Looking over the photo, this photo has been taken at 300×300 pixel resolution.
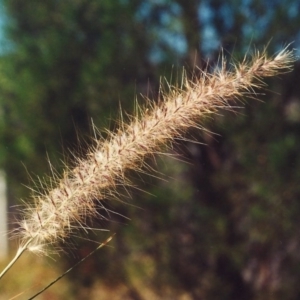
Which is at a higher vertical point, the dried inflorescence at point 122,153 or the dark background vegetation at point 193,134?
the dried inflorescence at point 122,153

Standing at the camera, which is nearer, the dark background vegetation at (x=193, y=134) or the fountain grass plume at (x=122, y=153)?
the fountain grass plume at (x=122, y=153)

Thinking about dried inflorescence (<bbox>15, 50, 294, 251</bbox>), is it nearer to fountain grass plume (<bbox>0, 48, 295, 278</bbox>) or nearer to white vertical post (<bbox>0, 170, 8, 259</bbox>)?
fountain grass plume (<bbox>0, 48, 295, 278</bbox>)

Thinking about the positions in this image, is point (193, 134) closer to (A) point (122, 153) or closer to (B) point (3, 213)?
(B) point (3, 213)

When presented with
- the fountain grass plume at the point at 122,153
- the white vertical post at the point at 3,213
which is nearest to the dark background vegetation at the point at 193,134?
the white vertical post at the point at 3,213

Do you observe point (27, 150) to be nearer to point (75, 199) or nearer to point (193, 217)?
point (193, 217)

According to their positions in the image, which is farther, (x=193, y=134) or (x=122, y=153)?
(x=193, y=134)

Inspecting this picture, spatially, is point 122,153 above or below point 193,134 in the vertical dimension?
above

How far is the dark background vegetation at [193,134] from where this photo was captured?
150 centimetres

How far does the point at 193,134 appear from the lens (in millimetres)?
1487

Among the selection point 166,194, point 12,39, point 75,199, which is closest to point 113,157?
point 75,199

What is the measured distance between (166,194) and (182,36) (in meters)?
0.47

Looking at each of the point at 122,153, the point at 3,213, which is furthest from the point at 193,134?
the point at 122,153

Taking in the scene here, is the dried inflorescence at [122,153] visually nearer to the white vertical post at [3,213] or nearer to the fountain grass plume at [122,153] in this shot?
the fountain grass plume at [122,153]

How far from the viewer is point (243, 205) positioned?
5.07 feet
